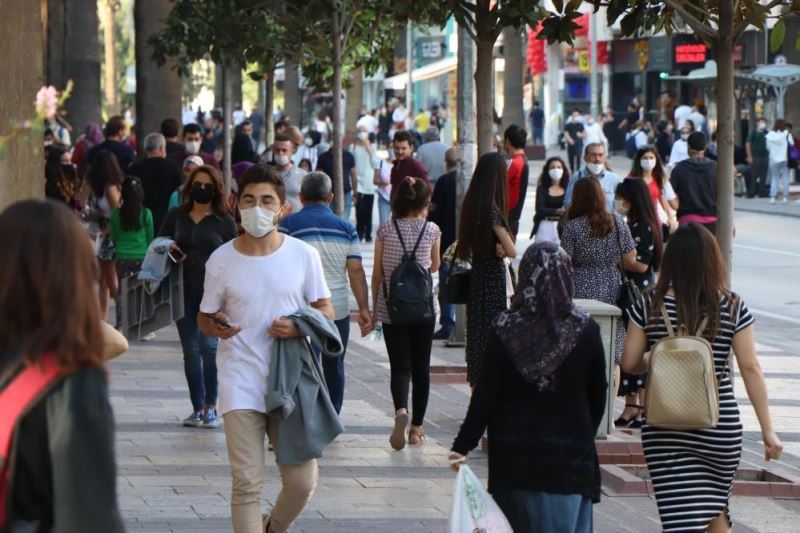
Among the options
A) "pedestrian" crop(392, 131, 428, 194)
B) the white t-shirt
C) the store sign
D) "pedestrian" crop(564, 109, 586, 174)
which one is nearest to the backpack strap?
the white t-shirt

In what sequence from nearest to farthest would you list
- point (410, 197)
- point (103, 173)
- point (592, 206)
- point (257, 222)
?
point (257, 222)
point (410, 197)
point (592, 206)
point (103, 173)

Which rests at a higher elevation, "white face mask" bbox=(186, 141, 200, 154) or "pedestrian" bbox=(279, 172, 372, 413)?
"white face mask" bbox=(186, 141, 200, 154)

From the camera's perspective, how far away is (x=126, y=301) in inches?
480

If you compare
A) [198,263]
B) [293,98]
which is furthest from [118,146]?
[293,98]

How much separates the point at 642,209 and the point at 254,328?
4.99 metres

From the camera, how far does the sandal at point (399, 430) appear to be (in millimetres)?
9977

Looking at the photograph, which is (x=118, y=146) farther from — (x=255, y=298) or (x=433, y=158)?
(x=255, y=298)

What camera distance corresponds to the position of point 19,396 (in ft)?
11.5

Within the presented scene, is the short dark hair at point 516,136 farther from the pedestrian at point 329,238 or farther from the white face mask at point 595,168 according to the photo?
the pedestrian at point 329,238

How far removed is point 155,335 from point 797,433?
700 cm

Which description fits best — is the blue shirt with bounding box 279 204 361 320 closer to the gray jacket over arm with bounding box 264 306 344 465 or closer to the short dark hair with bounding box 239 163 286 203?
the short dark hair with bounding box 239 163 286 203

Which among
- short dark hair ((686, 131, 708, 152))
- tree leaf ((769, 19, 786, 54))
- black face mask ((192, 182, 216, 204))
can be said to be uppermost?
tree leaf ((769, 19, 786, 54))

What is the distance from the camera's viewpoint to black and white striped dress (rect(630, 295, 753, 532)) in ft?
20.6

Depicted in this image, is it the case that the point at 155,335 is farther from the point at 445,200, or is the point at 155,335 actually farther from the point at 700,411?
the point at 700,411
